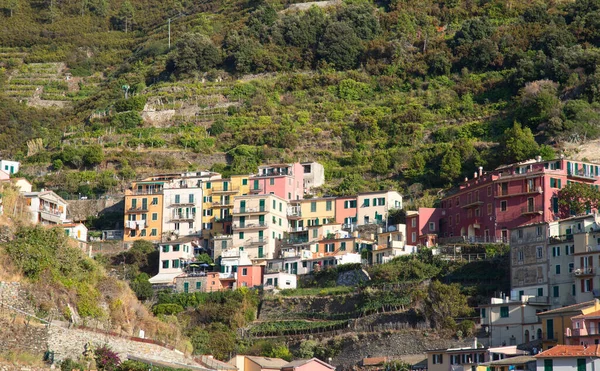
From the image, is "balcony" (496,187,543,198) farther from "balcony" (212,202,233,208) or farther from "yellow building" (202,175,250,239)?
"balcony" (212,202,233,208)

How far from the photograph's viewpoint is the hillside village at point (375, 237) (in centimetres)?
5659

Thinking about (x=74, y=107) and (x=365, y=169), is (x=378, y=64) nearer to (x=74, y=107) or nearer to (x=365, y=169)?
(x=365, y=169)

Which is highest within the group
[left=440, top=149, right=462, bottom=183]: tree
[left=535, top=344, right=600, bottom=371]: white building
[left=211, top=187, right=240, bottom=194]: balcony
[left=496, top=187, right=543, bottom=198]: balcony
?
[left=440, top=149, right=462, bottom=183]: tree

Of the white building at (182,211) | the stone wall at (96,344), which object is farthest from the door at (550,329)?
the white building at (182,211)

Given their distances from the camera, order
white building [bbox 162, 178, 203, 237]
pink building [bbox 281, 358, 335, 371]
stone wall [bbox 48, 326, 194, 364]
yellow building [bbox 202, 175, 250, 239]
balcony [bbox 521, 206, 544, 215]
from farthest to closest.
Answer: white building [bbox 162, 178, 203, 237]
yellow building [bbox 202, 175, 250, 239]
balcony [bbox 521, 206, 544, 215]
pink building [bbox 281, 358, 335, 371]
stone wall [bbox 48, 326, 194, 364]

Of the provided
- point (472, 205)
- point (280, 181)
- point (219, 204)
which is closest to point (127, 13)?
point (219, 204)

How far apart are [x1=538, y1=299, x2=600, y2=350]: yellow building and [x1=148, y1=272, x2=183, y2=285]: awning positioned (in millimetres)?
26655

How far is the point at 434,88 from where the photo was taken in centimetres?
10019

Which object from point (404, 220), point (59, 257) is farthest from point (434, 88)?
point (59, 257)

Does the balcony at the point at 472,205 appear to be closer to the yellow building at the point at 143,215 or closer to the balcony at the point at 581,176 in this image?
the balcony at the point at 581,176

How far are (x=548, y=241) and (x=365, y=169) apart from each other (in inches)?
1105

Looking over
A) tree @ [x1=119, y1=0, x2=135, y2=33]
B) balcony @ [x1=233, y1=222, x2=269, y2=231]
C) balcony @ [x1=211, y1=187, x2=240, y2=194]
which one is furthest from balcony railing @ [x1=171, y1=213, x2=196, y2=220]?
tree @ [x1=119, y1=0, x2=135, y2=33]

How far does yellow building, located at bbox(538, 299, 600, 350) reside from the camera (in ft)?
175

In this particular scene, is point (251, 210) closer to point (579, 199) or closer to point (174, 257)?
point (174, 257)
